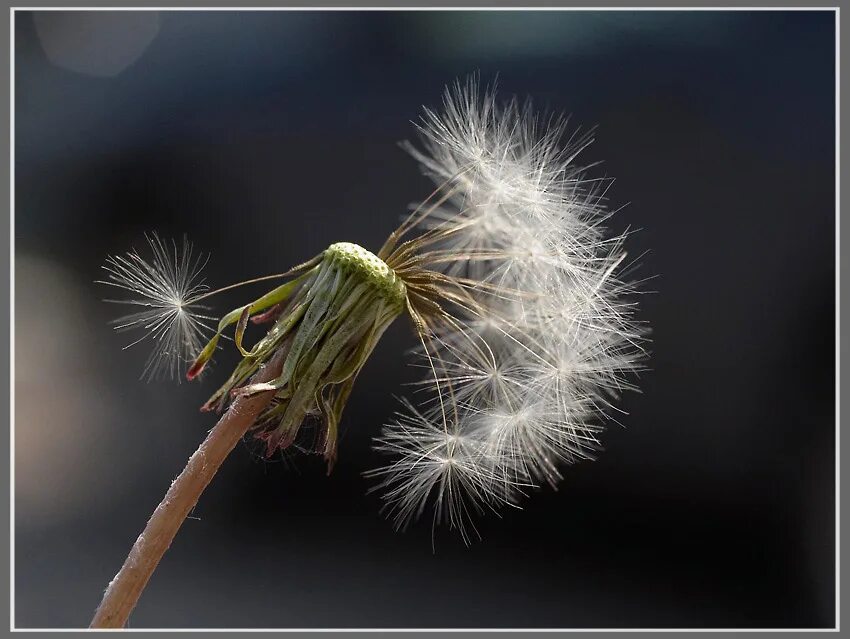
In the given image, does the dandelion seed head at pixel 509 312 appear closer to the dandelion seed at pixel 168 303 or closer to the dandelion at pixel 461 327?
the dandelion at pixel 461 327

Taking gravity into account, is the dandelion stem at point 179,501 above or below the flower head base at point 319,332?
below

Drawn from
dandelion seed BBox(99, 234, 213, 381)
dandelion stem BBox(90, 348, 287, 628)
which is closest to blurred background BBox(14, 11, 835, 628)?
dandelion seed BBox(99, 234, 213, 381)

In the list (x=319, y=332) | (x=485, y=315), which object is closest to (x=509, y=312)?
(x=485, y=315)

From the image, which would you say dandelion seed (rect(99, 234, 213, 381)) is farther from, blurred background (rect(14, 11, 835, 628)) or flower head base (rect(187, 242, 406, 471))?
blurred background (rect(14, 11, 835, 628))

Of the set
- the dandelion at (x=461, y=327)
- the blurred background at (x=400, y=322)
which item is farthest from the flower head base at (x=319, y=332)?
the blurred background at (x=400, y=322)

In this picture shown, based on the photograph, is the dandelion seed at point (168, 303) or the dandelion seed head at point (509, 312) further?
the dandelion seed at point (168, 303)

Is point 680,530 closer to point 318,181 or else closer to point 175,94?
point 318,181

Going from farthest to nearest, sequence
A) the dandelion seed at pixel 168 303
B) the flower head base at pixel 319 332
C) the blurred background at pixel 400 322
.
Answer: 1. the blurred background at pixel 400 322
2. the dandelion seed at pixel 168 303
3. the flower head base at pixel 319 332

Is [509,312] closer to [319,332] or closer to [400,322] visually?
[319,332]
